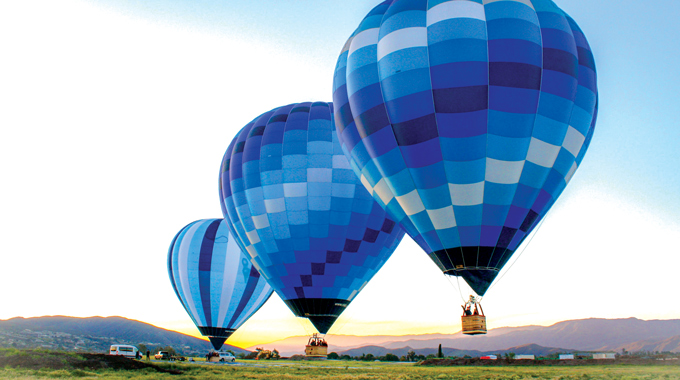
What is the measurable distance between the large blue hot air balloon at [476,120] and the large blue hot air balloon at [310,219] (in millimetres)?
6396

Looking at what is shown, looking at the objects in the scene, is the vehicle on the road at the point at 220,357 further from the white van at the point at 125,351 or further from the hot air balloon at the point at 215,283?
the white van at the point at 125,351

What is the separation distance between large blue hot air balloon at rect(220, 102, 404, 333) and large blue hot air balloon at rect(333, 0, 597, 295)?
6396mm

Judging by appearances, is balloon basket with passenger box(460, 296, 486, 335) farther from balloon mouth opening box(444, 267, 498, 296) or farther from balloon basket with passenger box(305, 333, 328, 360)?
balloon basket with passenger box(305, 333, 328, 360)

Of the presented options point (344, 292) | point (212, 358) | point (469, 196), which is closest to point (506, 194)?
point (469, 196)

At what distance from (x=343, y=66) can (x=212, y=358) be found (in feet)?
77.0

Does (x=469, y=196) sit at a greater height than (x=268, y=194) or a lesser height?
lesser

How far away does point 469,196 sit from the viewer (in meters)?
13.2

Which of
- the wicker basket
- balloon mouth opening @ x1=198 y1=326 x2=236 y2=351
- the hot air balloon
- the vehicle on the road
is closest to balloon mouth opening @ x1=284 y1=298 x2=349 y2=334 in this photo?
the wicker basket

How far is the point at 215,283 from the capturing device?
31.0 m

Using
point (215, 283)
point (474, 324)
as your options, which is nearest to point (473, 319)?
point (474, 324)

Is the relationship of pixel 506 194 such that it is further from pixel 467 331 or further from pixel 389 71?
pixel 389 71

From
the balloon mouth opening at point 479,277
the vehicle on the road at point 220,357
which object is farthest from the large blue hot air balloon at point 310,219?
the vehicle on the road at point 220,357

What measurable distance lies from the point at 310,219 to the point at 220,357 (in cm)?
1710

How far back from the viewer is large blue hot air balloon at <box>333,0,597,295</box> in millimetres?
13117
